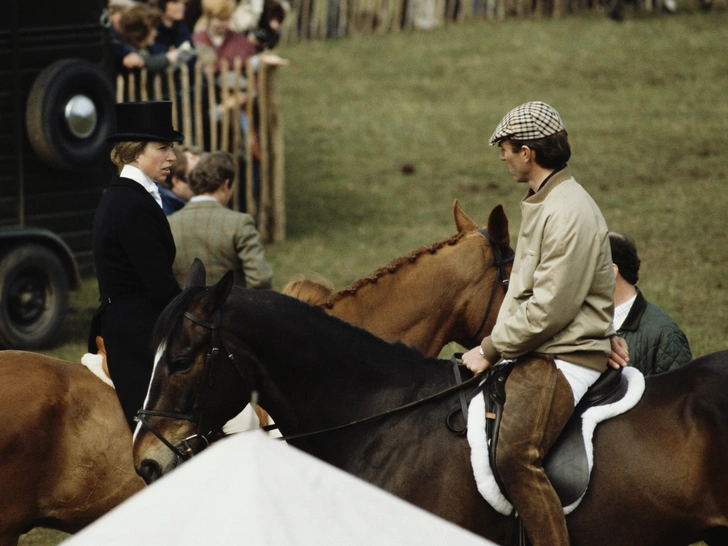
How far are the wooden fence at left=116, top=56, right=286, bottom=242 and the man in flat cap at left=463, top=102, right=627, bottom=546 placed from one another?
351 inches

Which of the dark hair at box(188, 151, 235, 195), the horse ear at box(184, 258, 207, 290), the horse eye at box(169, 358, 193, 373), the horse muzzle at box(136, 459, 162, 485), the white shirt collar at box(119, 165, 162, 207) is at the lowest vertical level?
the horse muzzle at box(136, 459, 162, 485)

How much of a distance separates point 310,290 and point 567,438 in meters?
1.94

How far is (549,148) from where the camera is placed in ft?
14.3

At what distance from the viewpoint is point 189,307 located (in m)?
4.24

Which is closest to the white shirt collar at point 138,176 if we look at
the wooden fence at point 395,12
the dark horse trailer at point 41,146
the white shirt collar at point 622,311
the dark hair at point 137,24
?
the white shirt collar at point 622,311

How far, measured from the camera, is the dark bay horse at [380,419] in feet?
13.8

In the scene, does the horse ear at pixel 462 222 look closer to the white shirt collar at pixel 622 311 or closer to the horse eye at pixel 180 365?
the white shirt collar at pixel 622 311

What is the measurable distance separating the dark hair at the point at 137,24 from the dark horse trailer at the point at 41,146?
2.00 metres

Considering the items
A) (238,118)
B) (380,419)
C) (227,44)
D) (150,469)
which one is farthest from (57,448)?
(227,44)

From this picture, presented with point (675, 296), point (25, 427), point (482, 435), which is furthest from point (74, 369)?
point (675, 296)

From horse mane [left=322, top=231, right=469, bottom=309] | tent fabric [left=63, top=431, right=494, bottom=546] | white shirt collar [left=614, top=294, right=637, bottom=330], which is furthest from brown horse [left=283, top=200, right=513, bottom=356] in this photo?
tent fabric [left=63, top=431, right=494, bottom=546]

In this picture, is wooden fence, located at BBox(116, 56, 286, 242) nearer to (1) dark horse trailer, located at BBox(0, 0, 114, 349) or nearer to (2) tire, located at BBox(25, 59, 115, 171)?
(1) dark horse trailer, located at BBox(0, 0, 114, 349)

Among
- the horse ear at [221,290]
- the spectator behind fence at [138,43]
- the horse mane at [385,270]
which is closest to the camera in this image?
the horse ear at [221,290]

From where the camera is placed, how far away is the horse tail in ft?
18.9
